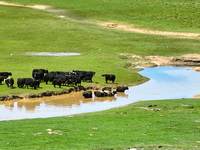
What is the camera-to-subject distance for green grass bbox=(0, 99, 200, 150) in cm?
1709

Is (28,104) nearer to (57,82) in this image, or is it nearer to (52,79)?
(57,82)

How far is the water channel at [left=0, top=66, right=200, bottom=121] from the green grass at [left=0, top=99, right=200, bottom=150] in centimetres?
504

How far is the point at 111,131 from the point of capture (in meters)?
19.7

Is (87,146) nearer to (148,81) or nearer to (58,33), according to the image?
(148,81)

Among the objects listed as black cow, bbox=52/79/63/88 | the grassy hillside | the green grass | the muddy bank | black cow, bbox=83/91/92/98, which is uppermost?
the grassy hillside

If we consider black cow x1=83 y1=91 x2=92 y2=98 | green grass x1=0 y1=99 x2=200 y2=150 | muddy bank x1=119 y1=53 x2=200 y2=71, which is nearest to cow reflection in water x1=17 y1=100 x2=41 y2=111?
black cow x1=83 y1=91 x2=92 y2=98

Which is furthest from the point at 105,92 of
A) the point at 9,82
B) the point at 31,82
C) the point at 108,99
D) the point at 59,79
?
the point at 9,82

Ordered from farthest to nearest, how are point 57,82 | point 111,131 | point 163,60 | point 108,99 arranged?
point 163,60
point 57,82
point 108,99
point 111,131

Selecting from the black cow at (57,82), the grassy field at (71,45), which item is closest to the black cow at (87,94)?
the black cow at (57,82)

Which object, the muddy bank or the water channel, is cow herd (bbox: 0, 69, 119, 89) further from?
Result: the muddy bank

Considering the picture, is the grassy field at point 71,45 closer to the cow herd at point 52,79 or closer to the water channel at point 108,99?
the cow herd at point 52,79

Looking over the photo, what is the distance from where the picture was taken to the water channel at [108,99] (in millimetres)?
28688

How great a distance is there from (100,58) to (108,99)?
1517 centimetres

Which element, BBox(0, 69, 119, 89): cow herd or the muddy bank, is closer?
BBox(0, 69, 119, 89): cow herd
